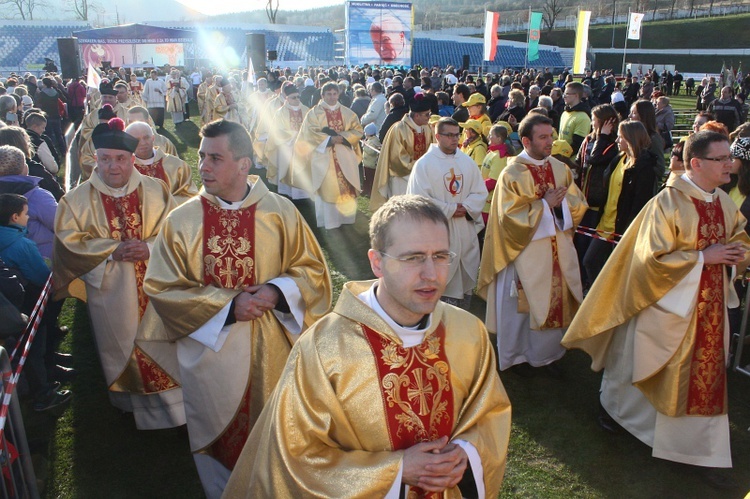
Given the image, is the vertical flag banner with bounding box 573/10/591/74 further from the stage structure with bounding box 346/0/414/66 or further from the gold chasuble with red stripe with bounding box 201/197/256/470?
the gold chasuble with red stripe with bounding box 201/197/256/470

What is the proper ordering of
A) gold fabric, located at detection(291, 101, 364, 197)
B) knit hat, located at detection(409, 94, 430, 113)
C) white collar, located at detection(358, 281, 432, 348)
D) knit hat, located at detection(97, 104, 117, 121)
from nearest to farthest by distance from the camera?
white collar, located at detection(358, 281, 432, 348) < knit hat, located at detection(97, 104, 117, 121) < knit hat, located at detection(409, 94, 430, 113) < gold fabric, located at detection(291, 101, 364, 197)

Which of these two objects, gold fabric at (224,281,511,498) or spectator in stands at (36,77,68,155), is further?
spectator in stands at (36,77,68,155)

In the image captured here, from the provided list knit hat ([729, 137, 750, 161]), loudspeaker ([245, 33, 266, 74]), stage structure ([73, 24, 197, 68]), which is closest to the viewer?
knit hat ([729, 137, 750, 161])

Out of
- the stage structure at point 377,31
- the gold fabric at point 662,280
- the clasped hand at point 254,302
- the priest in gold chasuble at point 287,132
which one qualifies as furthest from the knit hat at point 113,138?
the stage structure at point 377,31

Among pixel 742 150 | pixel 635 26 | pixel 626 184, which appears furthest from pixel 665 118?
pixel 635 26

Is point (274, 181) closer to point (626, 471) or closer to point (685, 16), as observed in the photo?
point (626, 471)

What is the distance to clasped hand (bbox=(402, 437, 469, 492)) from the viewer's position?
7.30 feet

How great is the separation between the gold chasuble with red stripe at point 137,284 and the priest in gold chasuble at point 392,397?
2462 millimetres

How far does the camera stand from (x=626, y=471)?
168 inches

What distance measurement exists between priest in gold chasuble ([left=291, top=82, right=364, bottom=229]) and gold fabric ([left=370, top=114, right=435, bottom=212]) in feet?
4.49

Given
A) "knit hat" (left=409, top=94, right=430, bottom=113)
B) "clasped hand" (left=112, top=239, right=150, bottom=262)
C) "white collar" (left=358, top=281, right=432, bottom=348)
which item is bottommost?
"clasped hand" (left=112, top=239, right=150, bottom=262)

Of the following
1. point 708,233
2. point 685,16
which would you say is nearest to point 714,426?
point 708,233

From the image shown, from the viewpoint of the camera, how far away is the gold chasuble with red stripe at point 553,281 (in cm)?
535

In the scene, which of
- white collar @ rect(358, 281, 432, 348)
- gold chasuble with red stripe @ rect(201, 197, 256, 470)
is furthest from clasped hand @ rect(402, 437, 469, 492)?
gold chasuble with red stripe @ rect(201, 197, 256, 470)
